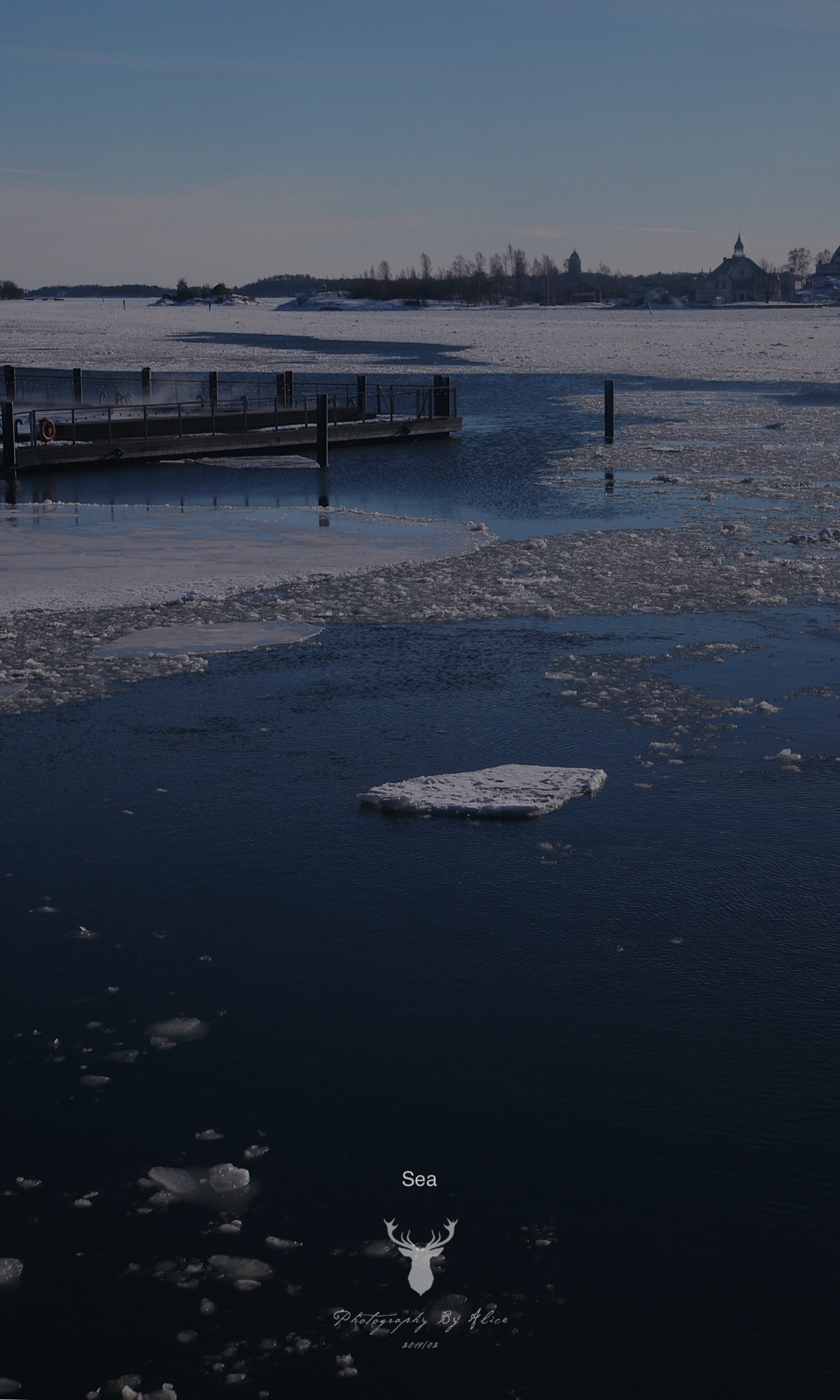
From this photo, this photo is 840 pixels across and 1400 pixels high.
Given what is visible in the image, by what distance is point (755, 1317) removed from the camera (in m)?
4.29

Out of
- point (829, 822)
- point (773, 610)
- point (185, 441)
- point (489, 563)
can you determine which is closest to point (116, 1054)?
point (829, 822)

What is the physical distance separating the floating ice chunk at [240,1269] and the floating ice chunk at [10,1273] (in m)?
0.62

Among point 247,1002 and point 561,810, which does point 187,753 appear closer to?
point 561,810

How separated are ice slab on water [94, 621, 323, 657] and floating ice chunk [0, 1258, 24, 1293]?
26.4 feet

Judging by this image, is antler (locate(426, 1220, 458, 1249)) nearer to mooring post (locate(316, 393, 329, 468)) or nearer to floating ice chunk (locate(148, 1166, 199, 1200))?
floating ice chunk (locate(148, 1166, 199, 1200))

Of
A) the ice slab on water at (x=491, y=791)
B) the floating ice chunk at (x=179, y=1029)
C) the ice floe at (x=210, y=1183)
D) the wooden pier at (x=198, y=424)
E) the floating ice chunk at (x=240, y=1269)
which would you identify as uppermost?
the wooden pier at (x=198, y=424)

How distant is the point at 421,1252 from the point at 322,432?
25507 millimetres

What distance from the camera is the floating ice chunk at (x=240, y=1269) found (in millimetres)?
4473

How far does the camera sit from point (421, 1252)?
459 cm

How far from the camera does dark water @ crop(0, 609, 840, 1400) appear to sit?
4.26 meters

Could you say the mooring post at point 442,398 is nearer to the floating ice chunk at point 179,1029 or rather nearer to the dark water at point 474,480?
the dark water at point 474,480

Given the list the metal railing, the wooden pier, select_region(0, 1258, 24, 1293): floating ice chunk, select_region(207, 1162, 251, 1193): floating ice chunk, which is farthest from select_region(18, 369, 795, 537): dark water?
select_region(0, 1258, 24, 1293): floating ice chunk

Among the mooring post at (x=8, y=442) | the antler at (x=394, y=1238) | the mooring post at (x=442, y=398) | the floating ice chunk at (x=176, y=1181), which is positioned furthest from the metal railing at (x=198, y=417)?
the antler at (x=394, y=1238)

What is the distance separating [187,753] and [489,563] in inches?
316
